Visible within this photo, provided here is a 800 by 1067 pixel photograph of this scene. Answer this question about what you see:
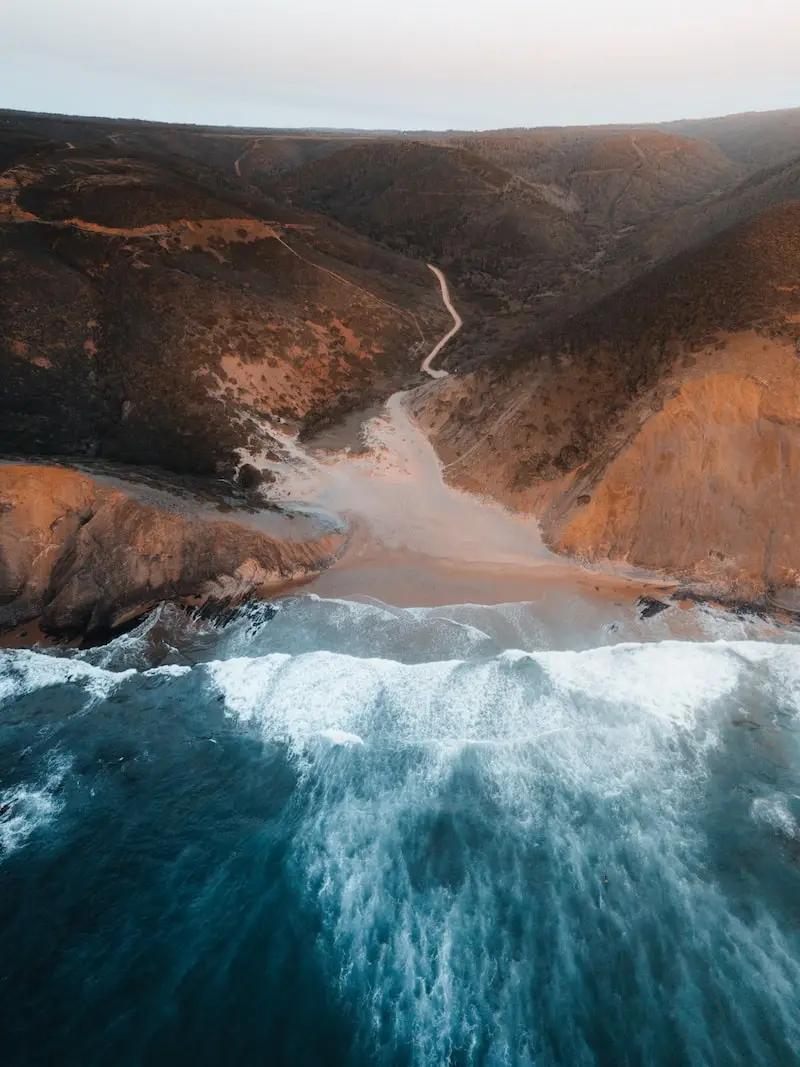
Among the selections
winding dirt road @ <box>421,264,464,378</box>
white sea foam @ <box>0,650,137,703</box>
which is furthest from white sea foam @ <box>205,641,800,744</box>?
winding dirt road @ <box>421,264,464,378</box>

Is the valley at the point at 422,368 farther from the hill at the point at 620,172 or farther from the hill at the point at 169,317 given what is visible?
the hill at the point at 620,172

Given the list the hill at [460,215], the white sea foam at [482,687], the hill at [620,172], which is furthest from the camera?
the hill at [620,172]

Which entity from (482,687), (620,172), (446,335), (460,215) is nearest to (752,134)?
(620,172)

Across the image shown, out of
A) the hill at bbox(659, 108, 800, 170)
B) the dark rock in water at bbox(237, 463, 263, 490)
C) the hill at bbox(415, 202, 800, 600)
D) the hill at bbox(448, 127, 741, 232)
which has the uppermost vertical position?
the hill at bbox(659, 108, 800, 170)

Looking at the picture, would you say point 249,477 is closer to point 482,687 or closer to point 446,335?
point 482,687

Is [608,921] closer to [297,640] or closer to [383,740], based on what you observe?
[383,740]

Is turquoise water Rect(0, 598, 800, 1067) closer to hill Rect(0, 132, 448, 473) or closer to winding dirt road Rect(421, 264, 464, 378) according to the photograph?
hill Rect(0, 132, 448, 473)

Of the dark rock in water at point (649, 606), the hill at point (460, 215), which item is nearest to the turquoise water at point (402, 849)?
the dark rock in water at point (649, 606)
